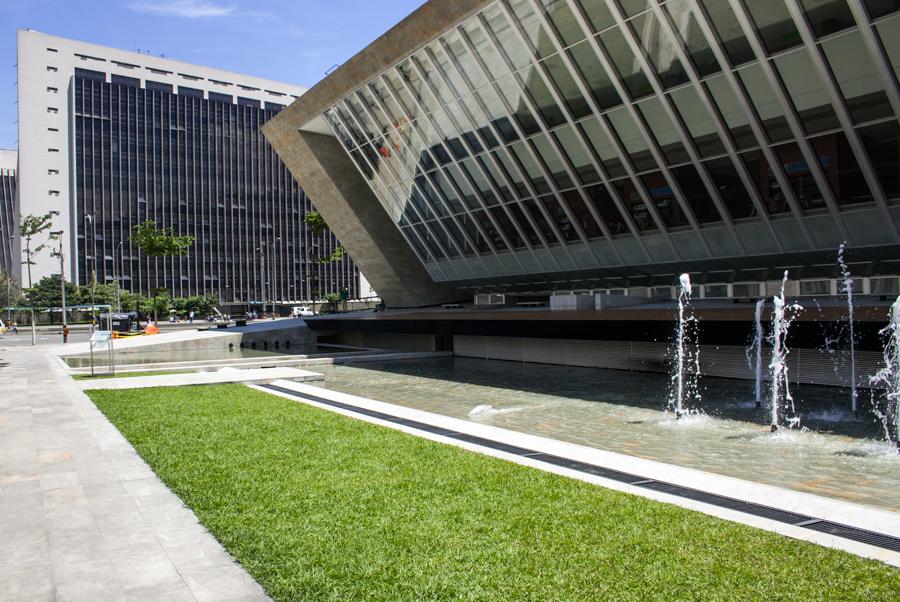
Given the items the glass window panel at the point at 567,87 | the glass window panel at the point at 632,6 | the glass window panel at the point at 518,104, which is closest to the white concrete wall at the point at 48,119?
the glass window panel at the point at 518,104

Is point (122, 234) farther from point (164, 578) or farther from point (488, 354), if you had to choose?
point (164, 578)

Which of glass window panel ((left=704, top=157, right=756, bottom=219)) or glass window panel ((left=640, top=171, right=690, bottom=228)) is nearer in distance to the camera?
glass window panel ((left=704, top=157, right=756, bottom=219))

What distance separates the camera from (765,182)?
2288 cm

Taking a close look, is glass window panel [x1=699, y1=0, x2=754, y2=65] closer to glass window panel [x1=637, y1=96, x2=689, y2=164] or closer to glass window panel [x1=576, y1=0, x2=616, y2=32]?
glass window panel [x1=637, y1=96, x2=689, y2=164]

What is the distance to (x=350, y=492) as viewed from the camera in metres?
7.61

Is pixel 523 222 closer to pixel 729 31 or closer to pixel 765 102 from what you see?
pixel 765 102

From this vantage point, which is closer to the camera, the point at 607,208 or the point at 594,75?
the point at 594,75

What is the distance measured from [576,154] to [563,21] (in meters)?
5.12

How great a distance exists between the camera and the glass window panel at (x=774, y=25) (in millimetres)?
19422

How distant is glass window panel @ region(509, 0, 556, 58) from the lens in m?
24.6

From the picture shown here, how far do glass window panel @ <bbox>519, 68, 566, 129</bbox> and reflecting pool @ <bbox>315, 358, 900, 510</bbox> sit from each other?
9.74 metres

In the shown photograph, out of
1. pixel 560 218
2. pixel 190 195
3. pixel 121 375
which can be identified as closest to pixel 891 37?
pixel 560 218

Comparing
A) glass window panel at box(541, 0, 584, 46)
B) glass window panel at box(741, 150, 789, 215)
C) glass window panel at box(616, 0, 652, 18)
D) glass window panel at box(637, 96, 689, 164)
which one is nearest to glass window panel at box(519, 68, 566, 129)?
glass window panel at box(541, 0, 584, 46)

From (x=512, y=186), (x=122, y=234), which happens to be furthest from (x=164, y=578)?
(x=122, y=234)
